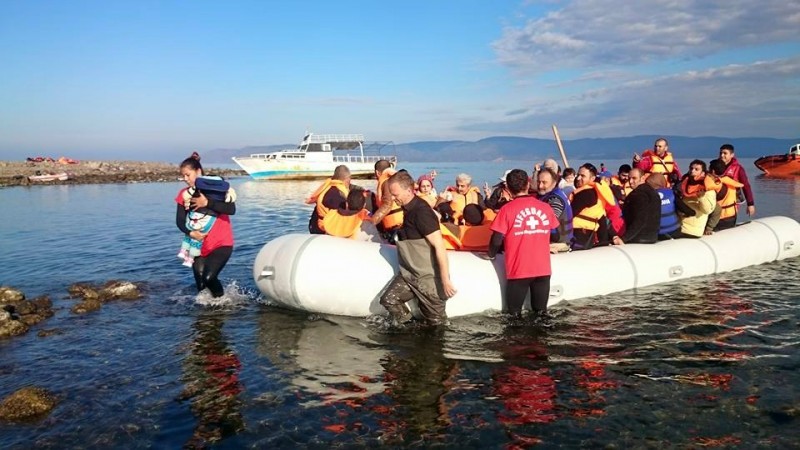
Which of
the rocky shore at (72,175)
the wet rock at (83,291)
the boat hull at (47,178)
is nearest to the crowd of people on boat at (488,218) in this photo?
the wet rock at (83,291)

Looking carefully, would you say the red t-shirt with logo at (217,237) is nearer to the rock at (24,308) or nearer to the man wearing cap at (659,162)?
the rock at (24,308)

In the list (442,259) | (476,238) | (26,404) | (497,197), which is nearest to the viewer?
(26,404)

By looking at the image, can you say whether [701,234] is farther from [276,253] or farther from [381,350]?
[276,253]

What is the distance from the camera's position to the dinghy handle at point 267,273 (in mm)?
6375

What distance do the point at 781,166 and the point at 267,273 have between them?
41614mm

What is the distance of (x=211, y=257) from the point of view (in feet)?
21.5

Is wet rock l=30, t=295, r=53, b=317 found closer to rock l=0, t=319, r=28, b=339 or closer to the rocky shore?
rock l=0, t=319, r=28, b=339

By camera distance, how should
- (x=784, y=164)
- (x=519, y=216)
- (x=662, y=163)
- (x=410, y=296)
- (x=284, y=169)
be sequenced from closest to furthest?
(x=519, y=216) < (x=410, y=296) < (x=662, y=163) < (x=784, y=164) < (x=284, y=169)

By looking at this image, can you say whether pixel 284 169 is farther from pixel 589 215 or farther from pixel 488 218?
pixel 589 215

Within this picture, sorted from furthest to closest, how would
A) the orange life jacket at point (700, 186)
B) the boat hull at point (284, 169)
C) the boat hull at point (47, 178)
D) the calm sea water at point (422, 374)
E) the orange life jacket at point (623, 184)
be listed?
the boat hull at point (284, 169)
the boat hull at point (47, 178)
the orange life jacket at point (623, 184)
the orange life jacket at point (700, 186)
the calm sea water at point (422, 374)

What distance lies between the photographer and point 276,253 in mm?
6422

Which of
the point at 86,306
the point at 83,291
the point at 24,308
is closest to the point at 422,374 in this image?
the point at 86,306

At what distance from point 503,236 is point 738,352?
2.58 meters

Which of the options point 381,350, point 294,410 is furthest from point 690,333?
point 294,410
